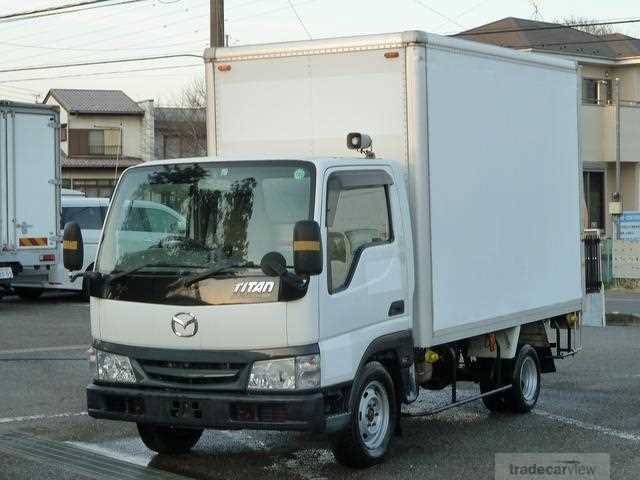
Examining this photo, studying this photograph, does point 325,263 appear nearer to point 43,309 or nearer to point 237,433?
point 237,433

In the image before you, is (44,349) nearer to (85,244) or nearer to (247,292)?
(85,244)

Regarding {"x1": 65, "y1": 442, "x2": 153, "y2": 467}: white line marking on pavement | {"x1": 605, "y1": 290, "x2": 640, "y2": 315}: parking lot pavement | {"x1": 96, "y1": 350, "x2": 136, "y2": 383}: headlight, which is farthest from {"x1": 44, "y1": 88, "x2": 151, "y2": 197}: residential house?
{"x1": 96, "y1": 350, "x2": 136, "y2": 383}: headlight

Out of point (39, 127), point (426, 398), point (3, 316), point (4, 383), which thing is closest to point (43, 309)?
point (3, 316)

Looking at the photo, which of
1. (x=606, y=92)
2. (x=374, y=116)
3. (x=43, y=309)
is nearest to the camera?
(x=374, y=116)

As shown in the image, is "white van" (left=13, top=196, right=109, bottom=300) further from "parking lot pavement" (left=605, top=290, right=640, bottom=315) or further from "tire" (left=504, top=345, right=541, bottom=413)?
"tire" (left=504, top=345, right=541, bottom=413)

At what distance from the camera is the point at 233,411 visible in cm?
725

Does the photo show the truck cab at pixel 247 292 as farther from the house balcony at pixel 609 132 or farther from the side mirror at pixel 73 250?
the house balcony at pixel 609 132

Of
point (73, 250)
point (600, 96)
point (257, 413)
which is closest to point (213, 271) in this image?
point (257, 413)

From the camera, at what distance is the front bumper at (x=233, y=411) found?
23.5 ft

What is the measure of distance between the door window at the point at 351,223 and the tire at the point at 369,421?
2.44 feet

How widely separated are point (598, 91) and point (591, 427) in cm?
3746

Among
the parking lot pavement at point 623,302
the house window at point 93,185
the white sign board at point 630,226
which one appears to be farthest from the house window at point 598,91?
the house window at point 93,185

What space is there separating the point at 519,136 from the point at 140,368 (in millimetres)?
3944

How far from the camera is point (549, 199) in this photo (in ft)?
33.6
